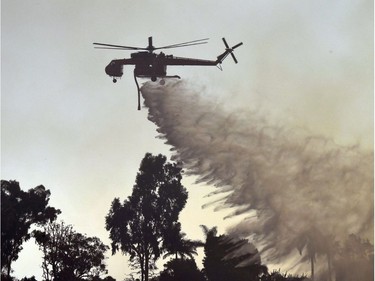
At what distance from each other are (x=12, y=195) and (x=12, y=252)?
793cm

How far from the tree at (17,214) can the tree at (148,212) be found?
30.2ft

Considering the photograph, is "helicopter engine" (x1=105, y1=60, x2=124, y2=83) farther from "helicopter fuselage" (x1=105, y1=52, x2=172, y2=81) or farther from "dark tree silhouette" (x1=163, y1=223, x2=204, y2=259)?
"dark tree silhouette" (x1=163, y1=223, x2=204, y2=259)

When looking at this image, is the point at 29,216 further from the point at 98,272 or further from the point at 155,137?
the point at 155,137

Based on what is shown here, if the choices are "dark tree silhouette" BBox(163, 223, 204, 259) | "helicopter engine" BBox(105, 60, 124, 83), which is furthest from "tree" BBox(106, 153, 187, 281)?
"helicopter engine" BBox(105, 60, 124, 83)

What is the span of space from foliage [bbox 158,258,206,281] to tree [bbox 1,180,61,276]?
26940 mm

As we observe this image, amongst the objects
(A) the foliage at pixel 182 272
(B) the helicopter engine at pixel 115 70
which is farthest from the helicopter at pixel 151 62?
(A) the foliage at pixel 182 272

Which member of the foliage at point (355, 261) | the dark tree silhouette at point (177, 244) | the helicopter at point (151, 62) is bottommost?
the foliage at point (355, 261)

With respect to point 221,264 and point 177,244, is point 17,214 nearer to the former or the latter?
point 177,244

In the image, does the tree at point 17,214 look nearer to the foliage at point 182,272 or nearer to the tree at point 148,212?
the tree at point 148,212

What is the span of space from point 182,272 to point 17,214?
31.0m

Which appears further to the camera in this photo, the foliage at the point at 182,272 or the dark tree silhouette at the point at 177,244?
the dark tree silhouette at the point at 177,244

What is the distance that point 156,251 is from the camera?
6694 centimetres

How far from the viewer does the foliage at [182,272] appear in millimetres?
43688

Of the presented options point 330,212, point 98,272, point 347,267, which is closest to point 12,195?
point 98,272
